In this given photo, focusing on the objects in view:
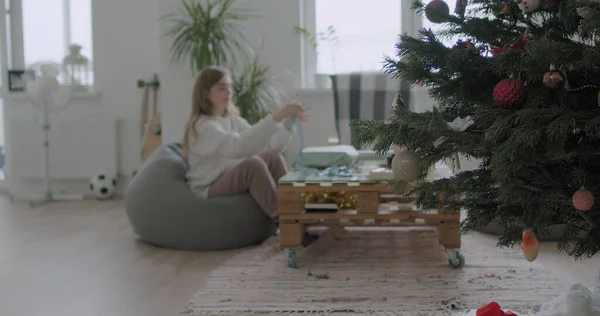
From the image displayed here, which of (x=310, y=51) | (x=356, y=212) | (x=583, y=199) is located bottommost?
(x=356, y=212)

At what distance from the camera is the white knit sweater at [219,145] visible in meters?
3.09

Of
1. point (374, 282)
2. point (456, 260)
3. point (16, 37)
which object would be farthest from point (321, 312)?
point (16, 37)

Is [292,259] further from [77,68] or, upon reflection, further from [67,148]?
[77,68]

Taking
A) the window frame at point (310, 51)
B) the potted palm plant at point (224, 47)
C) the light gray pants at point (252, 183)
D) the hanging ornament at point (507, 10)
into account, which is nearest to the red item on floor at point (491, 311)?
the hanging ornament at point (507, 10)

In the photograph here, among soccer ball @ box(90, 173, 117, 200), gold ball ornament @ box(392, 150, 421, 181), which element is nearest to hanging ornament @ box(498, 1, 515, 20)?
gold ball ornament @ box(392, 150, 421, 181)


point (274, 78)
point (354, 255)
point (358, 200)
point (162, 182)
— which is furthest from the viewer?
point (274, 78)

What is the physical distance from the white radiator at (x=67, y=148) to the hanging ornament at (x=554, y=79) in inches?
167

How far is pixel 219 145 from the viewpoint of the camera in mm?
3143

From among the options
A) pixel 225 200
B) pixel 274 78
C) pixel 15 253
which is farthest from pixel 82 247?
pixel 274 78

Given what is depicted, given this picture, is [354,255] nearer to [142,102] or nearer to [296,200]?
[296,200]

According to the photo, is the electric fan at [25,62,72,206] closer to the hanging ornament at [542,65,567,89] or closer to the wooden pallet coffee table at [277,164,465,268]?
the wooden pallet coffee table at [277,164,465,268]

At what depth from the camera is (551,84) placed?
1.14 m

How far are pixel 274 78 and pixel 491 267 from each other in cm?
234

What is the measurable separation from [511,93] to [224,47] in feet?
11.5
